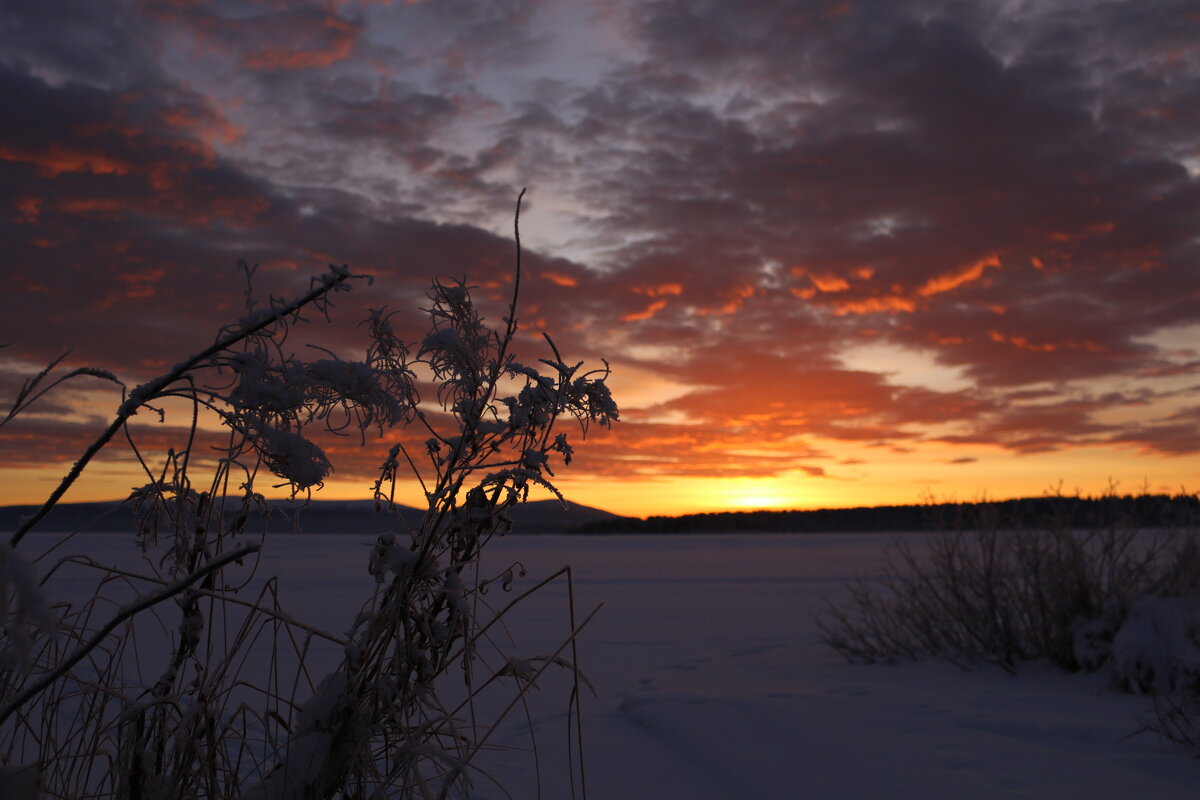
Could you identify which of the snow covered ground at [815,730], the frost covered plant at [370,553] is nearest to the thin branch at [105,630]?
the frost covered plant at [370,553]

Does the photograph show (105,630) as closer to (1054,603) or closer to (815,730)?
(815,730)

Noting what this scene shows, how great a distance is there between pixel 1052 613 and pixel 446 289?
668 cm

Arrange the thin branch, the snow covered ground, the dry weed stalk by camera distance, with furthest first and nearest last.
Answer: the dry weed stalk < the snow covered ground < the thin branch

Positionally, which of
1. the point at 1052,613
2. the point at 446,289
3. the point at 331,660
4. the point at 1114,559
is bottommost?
the point at 331,660

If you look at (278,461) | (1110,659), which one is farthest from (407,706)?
(1110,659)

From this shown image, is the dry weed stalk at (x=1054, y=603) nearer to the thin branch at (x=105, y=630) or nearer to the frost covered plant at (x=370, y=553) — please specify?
the frost covered plant at (x=370, y=553)

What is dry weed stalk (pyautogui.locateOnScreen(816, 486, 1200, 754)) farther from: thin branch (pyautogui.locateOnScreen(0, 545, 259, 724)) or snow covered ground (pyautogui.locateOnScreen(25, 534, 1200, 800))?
thin branch (pyautogui.locateOnScreen(0, 545, 259, 724))

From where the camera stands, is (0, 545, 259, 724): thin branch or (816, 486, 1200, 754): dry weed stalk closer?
(0, 545, 259, 724): thin branch

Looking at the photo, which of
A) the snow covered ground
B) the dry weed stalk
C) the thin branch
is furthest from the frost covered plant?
the dry weed stalk

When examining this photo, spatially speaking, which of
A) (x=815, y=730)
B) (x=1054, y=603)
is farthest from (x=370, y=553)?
(x=1054, y=603)

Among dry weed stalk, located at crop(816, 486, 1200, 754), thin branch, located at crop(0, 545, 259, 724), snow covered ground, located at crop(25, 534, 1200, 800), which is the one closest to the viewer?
thin branch, located at crop(0, 545, 259, 724)

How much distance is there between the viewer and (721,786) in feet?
11.8

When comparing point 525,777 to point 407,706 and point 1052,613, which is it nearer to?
point 407,706

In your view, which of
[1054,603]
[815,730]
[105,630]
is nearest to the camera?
[105,630]
